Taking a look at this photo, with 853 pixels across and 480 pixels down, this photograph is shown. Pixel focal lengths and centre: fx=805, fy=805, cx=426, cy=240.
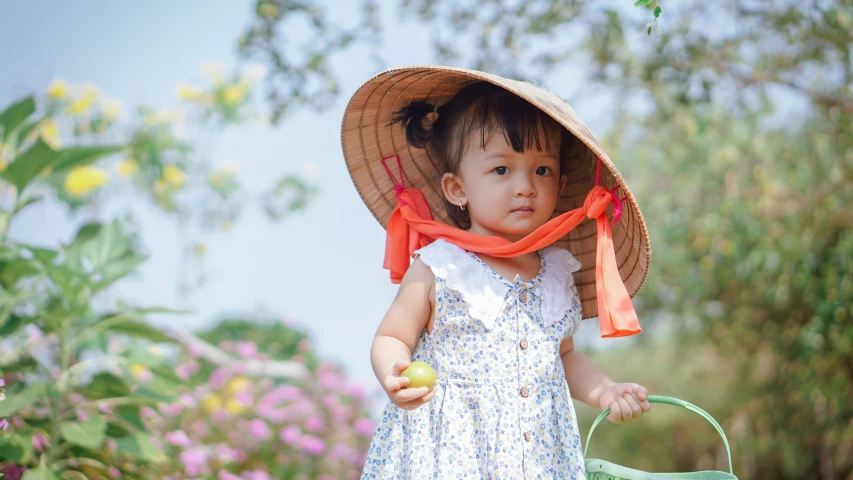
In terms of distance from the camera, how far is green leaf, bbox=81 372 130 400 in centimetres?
263

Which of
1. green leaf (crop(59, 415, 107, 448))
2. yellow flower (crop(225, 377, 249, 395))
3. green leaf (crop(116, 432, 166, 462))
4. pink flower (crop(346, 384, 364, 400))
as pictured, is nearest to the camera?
green leaf (crop(59, 415, 107, 448))

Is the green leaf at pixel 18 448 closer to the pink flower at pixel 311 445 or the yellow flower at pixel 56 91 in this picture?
the pink flower at pixel 311 445

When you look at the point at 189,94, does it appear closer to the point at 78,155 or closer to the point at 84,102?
the point at 84,102

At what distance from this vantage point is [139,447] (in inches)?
97.8

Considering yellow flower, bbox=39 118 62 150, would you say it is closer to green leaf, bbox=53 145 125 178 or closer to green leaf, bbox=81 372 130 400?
green leaf, bbox=53 145 125 178

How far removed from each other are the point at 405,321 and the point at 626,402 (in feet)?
1.72

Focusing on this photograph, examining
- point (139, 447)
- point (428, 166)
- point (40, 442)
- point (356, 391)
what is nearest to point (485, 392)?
point (428, 166)

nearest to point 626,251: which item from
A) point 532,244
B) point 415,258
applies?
point 532,244

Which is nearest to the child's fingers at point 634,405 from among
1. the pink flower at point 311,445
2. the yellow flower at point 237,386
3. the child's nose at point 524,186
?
the child's nose at point 524,186

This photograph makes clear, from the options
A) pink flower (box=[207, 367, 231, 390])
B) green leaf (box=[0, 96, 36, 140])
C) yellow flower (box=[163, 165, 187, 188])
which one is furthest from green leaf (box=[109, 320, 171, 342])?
yellow flower (box=[163, 165, 187, 188])

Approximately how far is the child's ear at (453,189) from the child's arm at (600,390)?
449 millimetres

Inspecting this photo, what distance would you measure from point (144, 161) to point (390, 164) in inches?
161

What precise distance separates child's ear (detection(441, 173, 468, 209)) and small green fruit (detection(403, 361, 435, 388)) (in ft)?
1.76

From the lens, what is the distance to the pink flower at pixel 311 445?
3941mm
